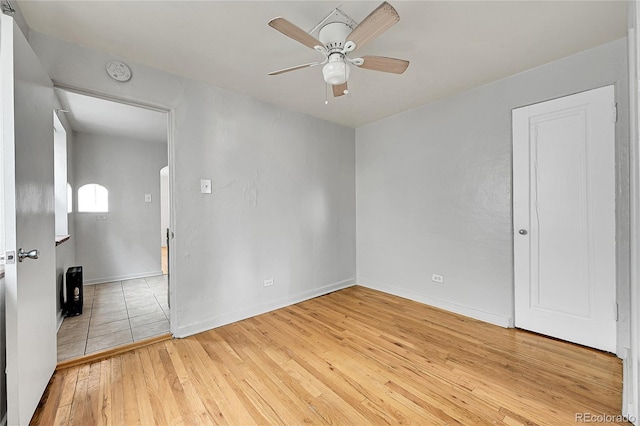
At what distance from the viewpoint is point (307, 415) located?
1.54 metres

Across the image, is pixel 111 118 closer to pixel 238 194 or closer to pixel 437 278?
pixel 238 194

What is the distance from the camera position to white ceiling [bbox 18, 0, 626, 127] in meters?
1.68

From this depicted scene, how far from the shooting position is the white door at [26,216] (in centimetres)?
130

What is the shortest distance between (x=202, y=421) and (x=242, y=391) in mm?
294

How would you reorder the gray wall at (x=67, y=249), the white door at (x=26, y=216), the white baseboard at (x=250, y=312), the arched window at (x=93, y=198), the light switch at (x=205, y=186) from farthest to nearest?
the arched window at (x=93, y=198)
the gray wall at (x=67, y=249)
the light switch at (x=205, y=186)
the white baseboard at (x=250, y=312)
the white door at (x=26, y=216)

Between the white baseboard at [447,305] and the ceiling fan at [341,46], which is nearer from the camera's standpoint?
the ceiling fan at [341,46]

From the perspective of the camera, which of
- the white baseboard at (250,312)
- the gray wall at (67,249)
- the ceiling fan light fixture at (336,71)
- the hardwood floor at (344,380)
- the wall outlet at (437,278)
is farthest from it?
the wall outlet at (437,278)

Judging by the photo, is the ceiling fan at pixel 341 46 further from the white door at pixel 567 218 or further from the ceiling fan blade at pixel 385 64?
the white door at pixel 567 218

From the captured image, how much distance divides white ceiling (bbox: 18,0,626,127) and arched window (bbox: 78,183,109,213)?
3047 mm

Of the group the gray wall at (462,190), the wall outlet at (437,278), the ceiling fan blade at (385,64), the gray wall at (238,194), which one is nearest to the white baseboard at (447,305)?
the gray wall at (462,190)

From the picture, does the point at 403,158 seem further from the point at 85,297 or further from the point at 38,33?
the point at 85,297

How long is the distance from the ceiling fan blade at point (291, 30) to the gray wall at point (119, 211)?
14.6ft

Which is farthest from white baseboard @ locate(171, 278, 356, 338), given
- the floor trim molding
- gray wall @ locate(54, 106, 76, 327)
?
gray wall @ locate(54, 106, 76, 327)

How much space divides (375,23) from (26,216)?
2.15 m
